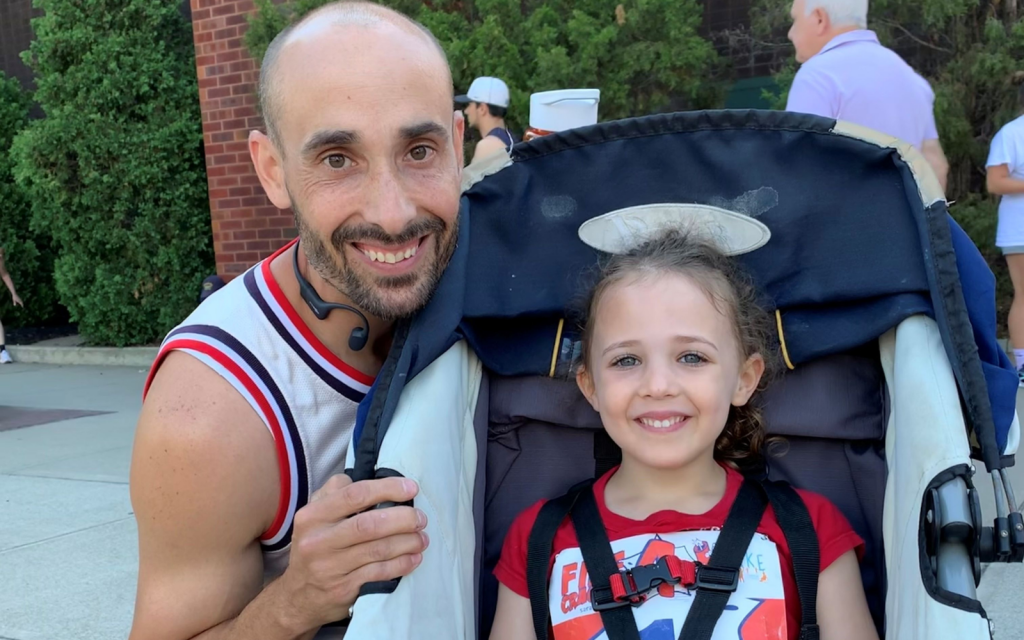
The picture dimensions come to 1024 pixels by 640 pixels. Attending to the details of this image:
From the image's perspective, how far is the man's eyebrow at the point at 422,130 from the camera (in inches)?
77.9

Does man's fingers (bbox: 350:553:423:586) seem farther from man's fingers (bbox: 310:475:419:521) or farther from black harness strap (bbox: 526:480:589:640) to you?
black harness strap (bbox: 526:480:589:640)

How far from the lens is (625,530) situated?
215 cm

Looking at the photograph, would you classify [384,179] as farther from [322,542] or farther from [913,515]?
[913,515]

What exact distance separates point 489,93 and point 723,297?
12.8 ft

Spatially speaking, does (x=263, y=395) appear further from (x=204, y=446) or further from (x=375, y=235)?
(x=375, y=235)

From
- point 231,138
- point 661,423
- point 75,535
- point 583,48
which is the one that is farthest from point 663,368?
point 231,138

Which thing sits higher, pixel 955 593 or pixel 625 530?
pixel 955 593

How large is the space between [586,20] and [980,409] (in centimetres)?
491

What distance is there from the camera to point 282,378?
6.64 feet

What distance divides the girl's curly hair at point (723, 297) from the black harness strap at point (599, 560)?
33 centimetres

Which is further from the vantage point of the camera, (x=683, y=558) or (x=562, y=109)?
(x=562, y=109)

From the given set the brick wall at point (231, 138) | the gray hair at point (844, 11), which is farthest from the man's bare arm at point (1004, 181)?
the brick wall at point (231, 138)

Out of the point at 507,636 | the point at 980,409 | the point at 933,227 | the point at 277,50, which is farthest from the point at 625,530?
the point at 277,50

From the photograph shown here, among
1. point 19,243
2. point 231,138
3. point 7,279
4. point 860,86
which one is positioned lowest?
point 7,279
